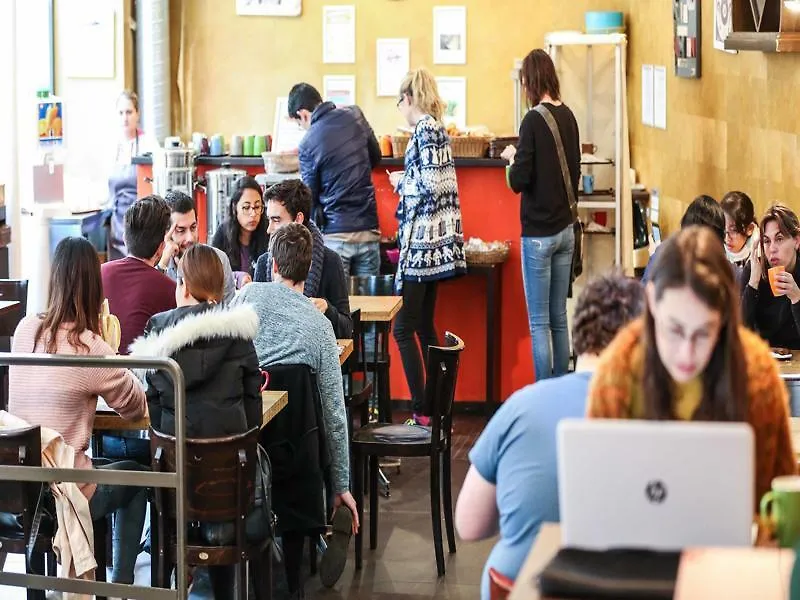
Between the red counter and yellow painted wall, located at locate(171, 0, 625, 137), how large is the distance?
3.01 meters

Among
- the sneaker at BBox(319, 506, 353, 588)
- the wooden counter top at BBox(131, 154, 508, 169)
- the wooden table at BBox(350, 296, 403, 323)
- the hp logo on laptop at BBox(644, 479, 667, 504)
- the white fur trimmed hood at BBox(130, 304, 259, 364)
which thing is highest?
the wooden counter top at BBox(131, 154, 508, 169)

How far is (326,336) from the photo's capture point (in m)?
4.45

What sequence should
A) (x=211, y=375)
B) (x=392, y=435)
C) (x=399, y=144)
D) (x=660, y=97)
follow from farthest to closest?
(x=660, y=97) < (x=399, y=144) < (x=392, y=435) < (x=211, y=375)

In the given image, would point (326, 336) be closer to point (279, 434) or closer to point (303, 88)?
point (279, 434)

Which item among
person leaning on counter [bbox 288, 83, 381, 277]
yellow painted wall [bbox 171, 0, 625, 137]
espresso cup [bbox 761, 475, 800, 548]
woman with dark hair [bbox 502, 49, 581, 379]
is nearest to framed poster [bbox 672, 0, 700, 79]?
woman with dark hair [bbox 502, 49, 581, 379]

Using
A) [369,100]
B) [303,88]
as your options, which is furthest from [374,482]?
[369,100]

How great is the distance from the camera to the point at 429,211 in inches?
262

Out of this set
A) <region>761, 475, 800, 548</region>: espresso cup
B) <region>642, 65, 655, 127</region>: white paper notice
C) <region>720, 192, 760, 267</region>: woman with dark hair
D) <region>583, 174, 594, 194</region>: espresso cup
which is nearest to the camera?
<region>761, 475, 800, 548</region>: espresso cup

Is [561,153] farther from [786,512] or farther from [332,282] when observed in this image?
[786,512]

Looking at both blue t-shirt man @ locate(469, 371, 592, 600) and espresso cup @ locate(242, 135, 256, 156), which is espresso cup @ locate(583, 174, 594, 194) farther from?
blue t-shirt man @ locate(469, 371, 592, 600)

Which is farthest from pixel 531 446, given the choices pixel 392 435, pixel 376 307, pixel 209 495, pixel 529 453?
pixel 376 307

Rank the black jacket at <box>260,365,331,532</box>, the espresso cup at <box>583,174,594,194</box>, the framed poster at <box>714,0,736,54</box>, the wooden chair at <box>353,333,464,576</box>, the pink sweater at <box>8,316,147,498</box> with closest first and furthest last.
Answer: the pink sweater at <box>8,316,147,498</box>, the black jacket at <box>260,365,331,532</box>, the wooden chair at <box>353,333,464,576</box>, the framed poster at <box>714,0,736,54</box>, the espresso cup at <box>583,174,594,194</box>

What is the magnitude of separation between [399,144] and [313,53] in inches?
121

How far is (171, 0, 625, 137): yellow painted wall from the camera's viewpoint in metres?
10.1
